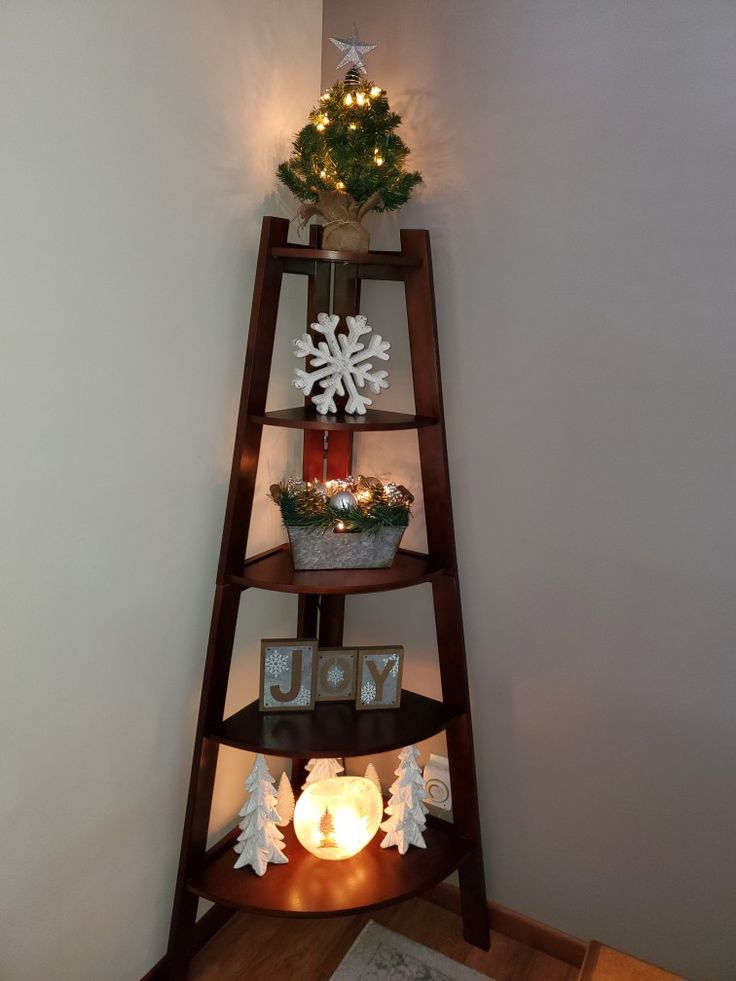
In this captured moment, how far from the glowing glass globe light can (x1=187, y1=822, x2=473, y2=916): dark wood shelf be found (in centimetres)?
5

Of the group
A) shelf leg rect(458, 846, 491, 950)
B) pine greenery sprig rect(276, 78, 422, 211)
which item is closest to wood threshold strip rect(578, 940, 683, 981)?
shelf leg rect(458, 846, 491, 950)

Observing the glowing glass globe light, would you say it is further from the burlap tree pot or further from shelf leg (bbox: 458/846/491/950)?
the burlap tree pot

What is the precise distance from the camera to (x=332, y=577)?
146 centimetres

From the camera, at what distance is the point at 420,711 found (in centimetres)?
161

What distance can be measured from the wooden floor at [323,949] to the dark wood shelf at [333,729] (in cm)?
59

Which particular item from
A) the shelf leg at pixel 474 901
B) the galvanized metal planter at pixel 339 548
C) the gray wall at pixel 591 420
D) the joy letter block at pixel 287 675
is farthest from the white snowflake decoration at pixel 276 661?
the shelf leg at pixel 474 901

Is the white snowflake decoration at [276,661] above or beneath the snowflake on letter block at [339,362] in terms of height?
beneath

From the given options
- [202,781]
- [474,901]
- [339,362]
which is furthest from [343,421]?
[474,901]

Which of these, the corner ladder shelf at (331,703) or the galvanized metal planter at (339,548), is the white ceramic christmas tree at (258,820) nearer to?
the corner ladder shelf at (331,703)

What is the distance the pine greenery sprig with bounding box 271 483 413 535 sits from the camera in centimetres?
144

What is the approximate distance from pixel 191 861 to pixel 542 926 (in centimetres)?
87

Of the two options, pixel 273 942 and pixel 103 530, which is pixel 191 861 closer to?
pixel 273 942

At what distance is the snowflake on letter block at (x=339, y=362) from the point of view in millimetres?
1439

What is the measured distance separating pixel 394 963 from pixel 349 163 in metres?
1.81
